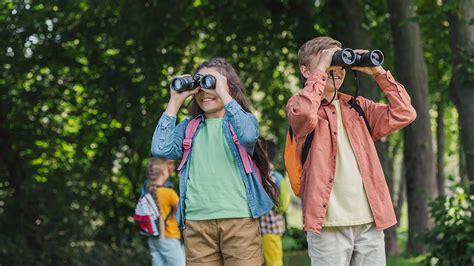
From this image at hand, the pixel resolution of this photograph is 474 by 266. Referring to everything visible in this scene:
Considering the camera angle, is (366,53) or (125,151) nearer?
(366,53)

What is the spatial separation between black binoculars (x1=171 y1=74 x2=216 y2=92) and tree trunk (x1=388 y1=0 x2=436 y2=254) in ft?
24.4

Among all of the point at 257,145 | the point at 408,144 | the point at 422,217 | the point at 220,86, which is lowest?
the point at 422,217

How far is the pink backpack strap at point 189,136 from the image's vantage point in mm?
5430

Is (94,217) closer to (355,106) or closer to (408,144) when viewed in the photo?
(408,144)

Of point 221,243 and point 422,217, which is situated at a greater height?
point 221,243

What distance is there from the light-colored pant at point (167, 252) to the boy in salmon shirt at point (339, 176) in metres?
4.60

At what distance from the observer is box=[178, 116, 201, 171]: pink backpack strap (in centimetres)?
543

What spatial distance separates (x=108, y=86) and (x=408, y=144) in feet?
16.5

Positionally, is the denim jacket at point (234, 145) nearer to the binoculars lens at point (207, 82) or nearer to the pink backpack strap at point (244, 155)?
the pink backpack strap at point (244, 155)

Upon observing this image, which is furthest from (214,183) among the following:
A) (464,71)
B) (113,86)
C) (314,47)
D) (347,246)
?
(113,86)

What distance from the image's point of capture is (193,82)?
5434 mm

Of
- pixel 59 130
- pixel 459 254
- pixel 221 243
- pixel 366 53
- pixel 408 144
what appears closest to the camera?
pixel 366 53

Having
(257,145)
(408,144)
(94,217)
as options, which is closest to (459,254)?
(257,145)

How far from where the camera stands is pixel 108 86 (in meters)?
14.2
